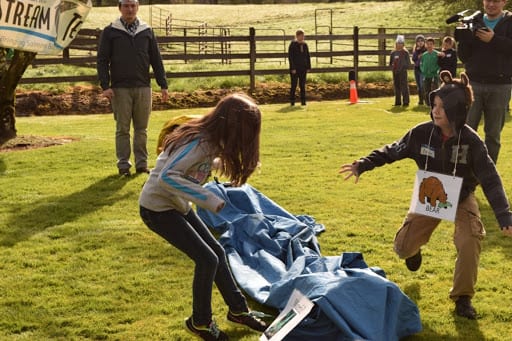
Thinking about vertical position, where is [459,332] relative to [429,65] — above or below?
below

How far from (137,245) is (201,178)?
264 cm

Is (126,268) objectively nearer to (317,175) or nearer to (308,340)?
(308,340)

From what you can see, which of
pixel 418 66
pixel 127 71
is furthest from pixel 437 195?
pixel 418 66

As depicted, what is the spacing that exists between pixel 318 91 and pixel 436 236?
57.4 feet

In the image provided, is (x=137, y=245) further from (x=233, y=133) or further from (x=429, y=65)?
(x=429, y=65)

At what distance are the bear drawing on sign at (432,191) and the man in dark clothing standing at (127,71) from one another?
5086 mm

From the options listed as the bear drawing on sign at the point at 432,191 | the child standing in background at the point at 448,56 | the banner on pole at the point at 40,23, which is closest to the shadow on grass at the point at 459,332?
the bear drawing on sign at the point at 432,191

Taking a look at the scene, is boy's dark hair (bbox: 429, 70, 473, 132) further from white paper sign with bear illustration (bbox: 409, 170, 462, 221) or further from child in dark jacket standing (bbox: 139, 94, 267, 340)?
child in dark jacket standing (bbox: 139, 94, 267, 340)

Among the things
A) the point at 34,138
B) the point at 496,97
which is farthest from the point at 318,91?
the point at 496,97

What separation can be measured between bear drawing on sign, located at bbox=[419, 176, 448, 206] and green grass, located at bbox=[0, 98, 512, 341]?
0.74 m

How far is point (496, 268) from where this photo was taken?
231 inches

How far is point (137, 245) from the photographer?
262 inches

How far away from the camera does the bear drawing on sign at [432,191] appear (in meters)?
4.86

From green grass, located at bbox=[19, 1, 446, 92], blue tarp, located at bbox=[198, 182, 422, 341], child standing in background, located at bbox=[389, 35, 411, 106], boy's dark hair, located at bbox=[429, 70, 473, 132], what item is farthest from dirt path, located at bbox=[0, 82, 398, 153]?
boy's dark hair, located at bbox=[429, 70, 473, 132]
